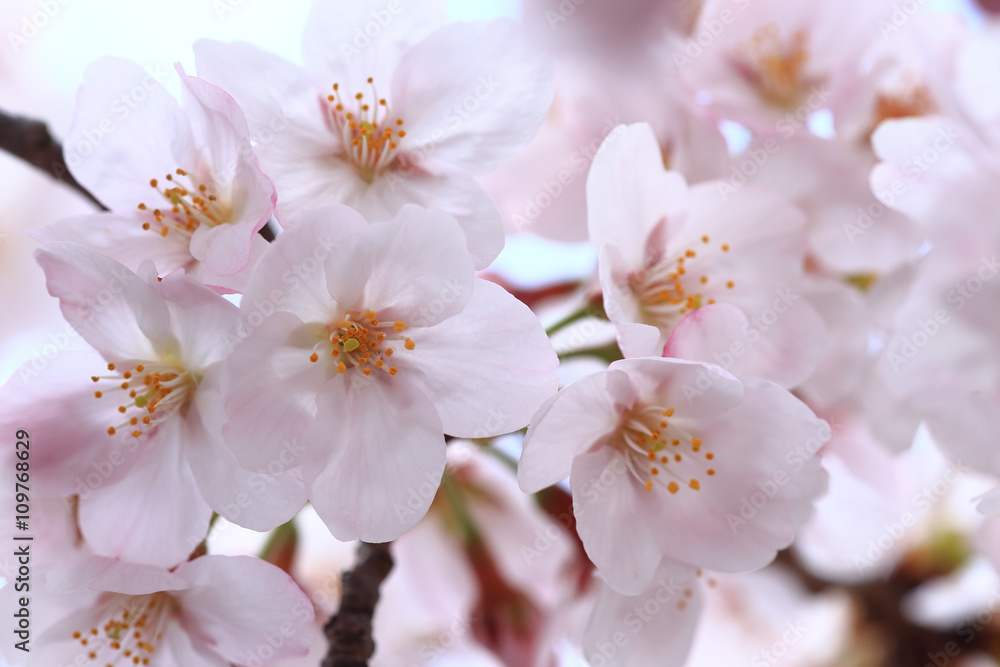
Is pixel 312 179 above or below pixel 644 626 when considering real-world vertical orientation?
above

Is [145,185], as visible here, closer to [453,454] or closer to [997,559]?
[453,454]

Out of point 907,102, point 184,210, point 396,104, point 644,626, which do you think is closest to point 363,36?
point 396,104

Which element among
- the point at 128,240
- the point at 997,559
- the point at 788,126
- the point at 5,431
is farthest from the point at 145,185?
the point at 997,559

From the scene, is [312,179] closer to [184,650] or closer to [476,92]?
[476,92]

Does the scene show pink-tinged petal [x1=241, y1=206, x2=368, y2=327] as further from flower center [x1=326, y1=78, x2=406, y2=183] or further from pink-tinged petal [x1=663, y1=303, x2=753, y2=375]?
pink-tinged petal [x1=663, y1=303, x2=753, y2=375]

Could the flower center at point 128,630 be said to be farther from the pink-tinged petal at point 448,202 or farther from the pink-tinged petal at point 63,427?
the pink-tinged petal at point 448,202

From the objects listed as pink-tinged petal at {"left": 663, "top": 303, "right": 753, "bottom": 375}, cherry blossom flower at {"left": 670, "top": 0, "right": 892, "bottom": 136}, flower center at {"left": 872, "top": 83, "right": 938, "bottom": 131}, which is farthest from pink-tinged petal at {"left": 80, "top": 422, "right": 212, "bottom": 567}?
flower center at {"left": 872, "top": 83, "right": 938, "bottom": 131}

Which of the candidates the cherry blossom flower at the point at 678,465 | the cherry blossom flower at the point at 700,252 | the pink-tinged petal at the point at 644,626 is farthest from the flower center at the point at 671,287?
the pink-tinged petal at the point at 644,626

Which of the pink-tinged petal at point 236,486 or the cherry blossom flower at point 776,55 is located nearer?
the pink-tinged petal at point 236,486
